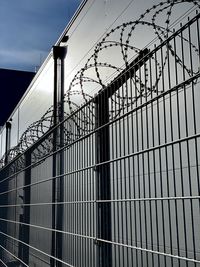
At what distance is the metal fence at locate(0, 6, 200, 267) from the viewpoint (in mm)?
3642

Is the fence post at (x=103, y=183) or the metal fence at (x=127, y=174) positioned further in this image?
the fence post at (x=103, y=183)

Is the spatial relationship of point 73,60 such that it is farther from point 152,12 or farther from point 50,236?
point 50,236

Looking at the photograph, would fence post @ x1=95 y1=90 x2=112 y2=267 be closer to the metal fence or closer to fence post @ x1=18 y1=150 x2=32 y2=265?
the metal fence

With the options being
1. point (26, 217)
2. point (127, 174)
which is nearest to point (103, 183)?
point (127, 174)

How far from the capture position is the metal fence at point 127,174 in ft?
12.0

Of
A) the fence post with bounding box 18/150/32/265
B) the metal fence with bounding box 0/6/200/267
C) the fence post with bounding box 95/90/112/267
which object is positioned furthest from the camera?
the fence post with bounding box 18/150/32/265

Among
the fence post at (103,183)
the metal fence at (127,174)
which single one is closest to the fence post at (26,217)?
the metal fence at (127,174)

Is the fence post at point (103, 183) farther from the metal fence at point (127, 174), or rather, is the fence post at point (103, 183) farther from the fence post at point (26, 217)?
the fence post at point (26, 217)

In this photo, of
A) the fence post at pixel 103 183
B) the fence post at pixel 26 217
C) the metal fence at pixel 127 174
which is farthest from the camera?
the fence post at pixel 26 217

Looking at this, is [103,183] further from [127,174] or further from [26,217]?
[26,217]

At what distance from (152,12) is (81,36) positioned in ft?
12.1

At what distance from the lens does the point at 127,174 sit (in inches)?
226

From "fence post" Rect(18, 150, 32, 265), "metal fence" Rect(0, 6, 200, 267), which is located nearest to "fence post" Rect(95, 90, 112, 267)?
"metal fence" Rect(0, 6, 200, 267)

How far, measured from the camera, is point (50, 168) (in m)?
6.90
